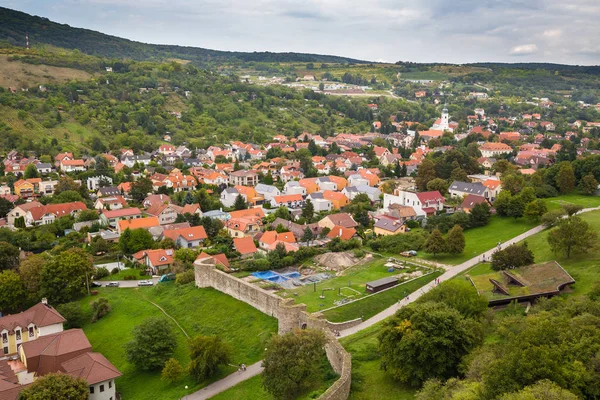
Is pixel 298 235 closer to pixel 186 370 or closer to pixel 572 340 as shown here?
pixel 186 370

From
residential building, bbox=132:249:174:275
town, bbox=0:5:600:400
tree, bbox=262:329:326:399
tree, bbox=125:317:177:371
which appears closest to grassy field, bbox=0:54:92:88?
town, bbox=0:5:600:400

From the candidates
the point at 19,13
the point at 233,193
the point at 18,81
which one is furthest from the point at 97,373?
the point at 19,13

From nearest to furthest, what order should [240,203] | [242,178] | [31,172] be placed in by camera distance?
[240,203] → [31,172] → [242,178]

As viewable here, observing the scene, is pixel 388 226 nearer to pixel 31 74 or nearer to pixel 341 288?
pixel 341 288

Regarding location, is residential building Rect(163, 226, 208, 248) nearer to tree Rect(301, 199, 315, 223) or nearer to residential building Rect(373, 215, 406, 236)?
tree Rect(301, 199, 315, 223)

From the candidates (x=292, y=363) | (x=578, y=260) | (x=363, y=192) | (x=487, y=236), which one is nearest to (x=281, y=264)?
(x=487, y=236)

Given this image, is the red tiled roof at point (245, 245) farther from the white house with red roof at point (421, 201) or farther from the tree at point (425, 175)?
the tree at point (425, 175)
